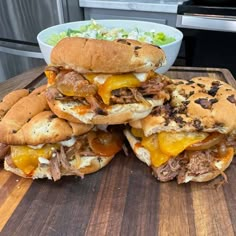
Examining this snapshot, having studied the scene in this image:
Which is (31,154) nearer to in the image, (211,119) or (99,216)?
(99,216)

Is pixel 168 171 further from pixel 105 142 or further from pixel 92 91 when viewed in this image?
pixel 92 91

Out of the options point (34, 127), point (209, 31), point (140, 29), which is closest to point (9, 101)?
point (34, 127)

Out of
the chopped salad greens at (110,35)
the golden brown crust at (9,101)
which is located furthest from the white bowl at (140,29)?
the golden brown crust at (9,101)

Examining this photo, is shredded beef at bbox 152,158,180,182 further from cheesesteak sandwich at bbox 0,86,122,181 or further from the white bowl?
the white bowl

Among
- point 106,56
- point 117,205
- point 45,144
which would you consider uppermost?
point 106,56

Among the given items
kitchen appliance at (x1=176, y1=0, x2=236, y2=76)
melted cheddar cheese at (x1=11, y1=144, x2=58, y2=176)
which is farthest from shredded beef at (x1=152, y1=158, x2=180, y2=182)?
kitchen appliance at (x1=176, y1=0, x2=236, y2=76)

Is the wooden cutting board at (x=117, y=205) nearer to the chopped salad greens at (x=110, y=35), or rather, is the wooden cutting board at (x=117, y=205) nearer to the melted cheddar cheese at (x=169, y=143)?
the melted cheddar cheese at (x=169, y=143)

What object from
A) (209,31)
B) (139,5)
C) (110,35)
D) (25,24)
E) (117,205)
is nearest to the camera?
(117,205)
